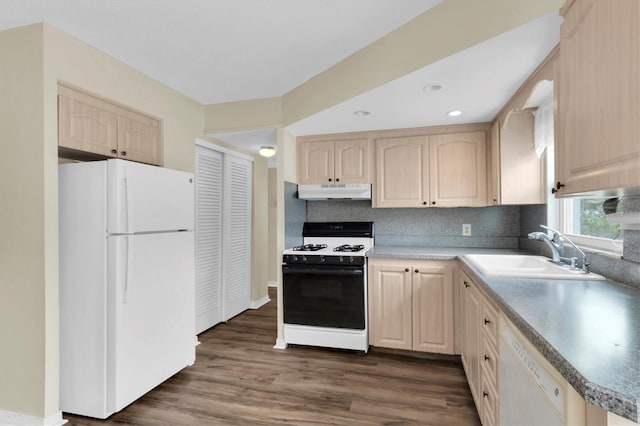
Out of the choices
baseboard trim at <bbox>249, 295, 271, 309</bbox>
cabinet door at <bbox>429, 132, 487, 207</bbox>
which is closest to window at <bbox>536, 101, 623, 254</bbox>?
cabinet door at <bbox>429, 132, 487, 207</bbox>

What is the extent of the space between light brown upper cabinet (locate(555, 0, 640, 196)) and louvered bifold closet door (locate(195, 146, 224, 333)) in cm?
310

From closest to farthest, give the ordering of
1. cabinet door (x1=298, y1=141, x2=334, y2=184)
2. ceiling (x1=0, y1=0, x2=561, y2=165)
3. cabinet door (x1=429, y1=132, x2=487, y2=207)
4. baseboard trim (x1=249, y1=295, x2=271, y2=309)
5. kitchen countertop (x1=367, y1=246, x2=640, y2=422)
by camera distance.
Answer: kitchen countertop (x1=367, y1=246, x2=640, y2=422)
ceiling (x1=0, y1=0, x2=561, y2=165)
cabinet door (x1=429, y1=132, x2=487, y2=207)
cabinet door (x1=298, y1=141, x2=334, y2=184)
baseboard trim (x1=249, y1=295, x2=271, y2=309)

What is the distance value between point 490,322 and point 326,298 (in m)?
1.55

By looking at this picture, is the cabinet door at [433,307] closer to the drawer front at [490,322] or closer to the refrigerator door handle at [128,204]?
the drawer front at [490,322]

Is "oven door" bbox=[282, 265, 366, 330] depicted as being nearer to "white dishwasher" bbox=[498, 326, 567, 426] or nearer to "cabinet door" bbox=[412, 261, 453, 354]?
"cabinet door" bbox=[412, 261, 453, 354]

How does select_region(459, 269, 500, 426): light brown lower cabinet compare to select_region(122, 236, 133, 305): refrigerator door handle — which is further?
select_region(122, 236, 133, 305): refrigerator door handle

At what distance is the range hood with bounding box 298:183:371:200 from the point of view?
3260mm

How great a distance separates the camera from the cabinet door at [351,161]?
10.8ft

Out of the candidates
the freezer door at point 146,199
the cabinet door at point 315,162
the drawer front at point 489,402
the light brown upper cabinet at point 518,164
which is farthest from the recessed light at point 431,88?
the freezer door at point 146,199

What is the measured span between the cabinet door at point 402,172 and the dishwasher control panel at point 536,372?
197cm

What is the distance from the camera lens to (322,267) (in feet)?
9.64

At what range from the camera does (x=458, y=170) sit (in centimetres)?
305

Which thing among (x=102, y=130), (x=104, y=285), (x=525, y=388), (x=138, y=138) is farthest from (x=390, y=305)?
(x=102, y=130)

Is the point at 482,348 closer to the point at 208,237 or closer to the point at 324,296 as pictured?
the point at 324,296
